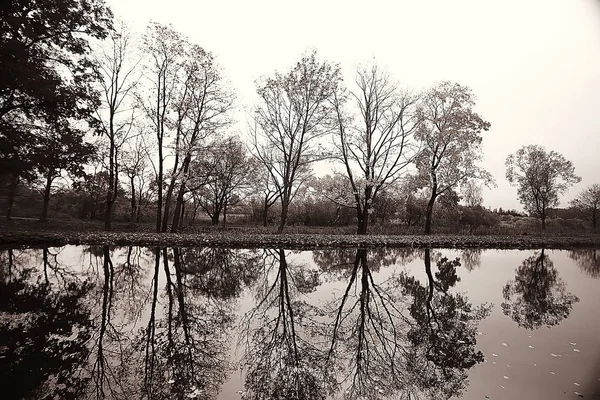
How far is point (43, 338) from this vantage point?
5.09 meters

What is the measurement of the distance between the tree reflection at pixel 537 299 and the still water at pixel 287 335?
6cm

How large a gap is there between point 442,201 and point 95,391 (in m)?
37.0

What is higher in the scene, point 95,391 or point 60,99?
point 60,99

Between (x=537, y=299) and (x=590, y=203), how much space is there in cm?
6594

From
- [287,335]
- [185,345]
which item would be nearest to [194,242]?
[185,345]

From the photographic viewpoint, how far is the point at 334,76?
1034 inches

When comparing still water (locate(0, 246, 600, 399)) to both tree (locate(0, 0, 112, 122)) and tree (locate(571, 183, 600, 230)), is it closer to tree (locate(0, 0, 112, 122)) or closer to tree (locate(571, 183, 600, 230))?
tree (locate(0, 0, 112, 122))

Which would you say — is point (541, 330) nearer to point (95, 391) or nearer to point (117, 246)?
point (95, 391)

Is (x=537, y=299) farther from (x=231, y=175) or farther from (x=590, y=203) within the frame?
(x=590, y=203)

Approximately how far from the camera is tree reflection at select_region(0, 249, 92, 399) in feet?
12.6

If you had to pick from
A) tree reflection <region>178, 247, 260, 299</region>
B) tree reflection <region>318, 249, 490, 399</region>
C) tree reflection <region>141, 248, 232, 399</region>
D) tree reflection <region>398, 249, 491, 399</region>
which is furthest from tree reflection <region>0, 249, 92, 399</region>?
tree reflection <region>398, 249, 491, 399</region>

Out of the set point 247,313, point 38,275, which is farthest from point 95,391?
point 38,275

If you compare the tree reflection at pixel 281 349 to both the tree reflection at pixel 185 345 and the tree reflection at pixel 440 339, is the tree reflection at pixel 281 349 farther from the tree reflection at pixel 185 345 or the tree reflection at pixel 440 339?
the tree reflection at pixel 440 339

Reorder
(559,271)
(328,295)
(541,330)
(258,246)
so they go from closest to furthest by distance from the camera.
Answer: (541,330) → (328,295) → (559,271) → (258,246)
